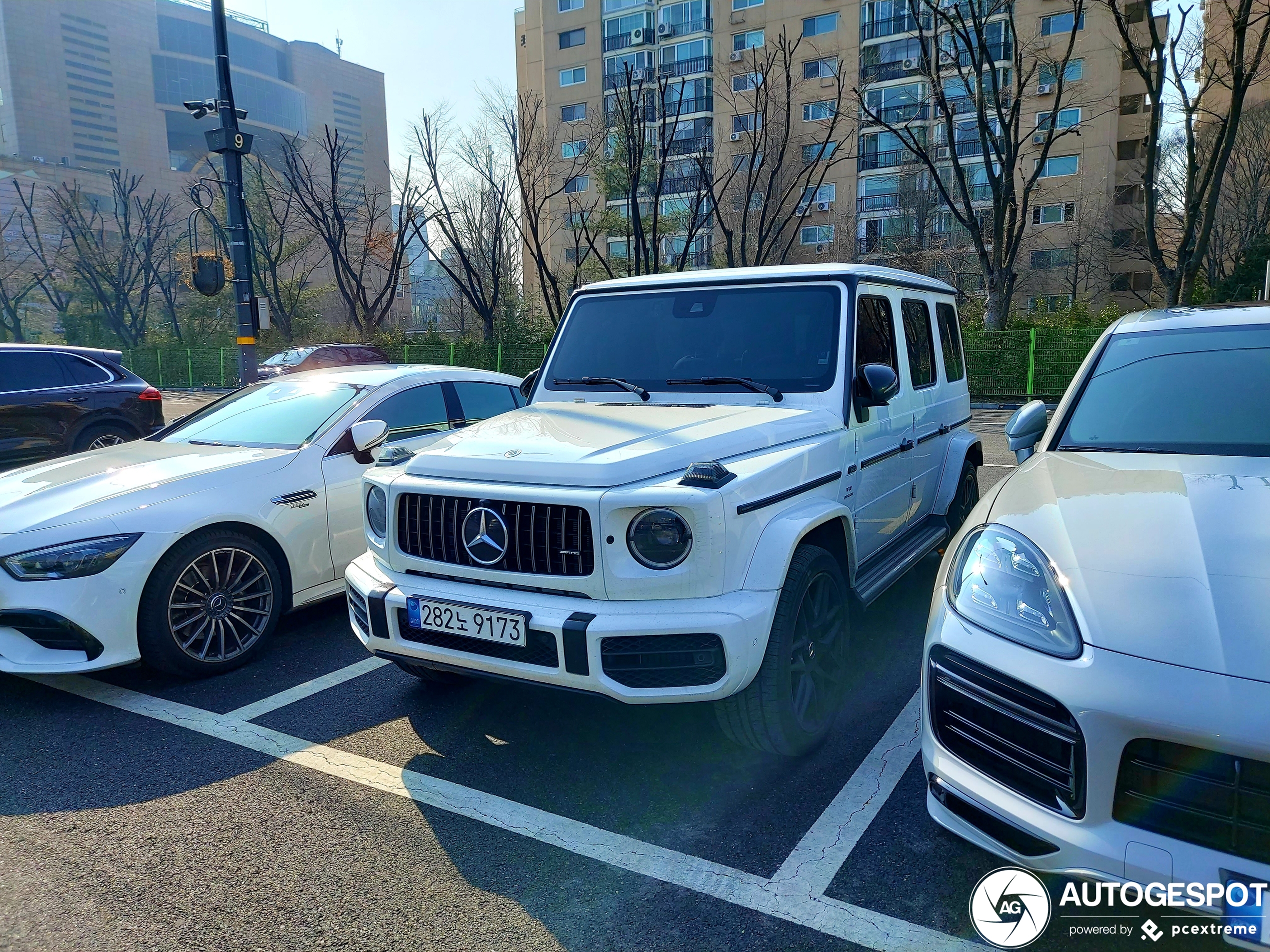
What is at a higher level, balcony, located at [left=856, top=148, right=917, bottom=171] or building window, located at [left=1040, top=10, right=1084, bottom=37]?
building window, located at [left=1040, top=10, right=1084, bottom=37]

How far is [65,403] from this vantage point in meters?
9.52

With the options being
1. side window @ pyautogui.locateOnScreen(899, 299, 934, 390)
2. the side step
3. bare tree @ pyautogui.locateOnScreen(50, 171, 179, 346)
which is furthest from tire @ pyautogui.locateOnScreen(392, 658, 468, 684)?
bare tree @ pyautogui.locateOnScreen(50, 171, 179, 346)

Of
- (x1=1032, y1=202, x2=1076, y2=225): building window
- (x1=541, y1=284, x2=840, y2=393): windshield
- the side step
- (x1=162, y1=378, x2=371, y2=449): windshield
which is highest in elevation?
(x1=1032, y1=202, x2=1076, y2=225): building window

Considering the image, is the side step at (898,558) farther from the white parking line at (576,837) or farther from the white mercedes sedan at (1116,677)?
the white parking line at (576,837)

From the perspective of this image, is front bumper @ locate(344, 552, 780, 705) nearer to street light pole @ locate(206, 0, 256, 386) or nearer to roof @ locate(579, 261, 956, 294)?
roof @ locate(579, 261, 956, 294)

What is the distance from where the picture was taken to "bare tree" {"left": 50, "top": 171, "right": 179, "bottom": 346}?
39.5m

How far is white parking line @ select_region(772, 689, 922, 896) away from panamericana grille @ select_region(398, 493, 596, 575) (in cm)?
115

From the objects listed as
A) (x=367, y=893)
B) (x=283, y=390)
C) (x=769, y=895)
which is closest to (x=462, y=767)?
(x=367, y=893)

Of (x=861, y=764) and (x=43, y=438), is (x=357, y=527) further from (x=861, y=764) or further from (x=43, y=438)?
(x=43, y=438)

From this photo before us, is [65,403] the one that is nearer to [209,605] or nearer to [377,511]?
[209,605]

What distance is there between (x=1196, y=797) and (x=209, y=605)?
4.18 metres

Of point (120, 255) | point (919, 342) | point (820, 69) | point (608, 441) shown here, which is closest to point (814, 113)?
point (820, 69)

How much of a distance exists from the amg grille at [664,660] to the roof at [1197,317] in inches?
100.0

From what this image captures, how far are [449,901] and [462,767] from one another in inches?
33.4
